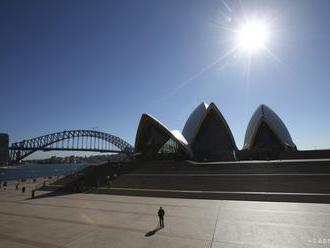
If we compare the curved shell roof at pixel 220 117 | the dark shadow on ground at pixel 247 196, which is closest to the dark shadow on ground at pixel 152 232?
the dark shadow on ground at pixel 247 196

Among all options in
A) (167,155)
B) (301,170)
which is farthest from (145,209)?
(167,155)

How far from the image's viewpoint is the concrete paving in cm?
943

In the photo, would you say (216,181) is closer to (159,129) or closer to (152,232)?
(152,232)

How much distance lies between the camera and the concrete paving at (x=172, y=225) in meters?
9.43

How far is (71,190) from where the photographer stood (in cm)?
2525

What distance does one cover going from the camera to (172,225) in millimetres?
11711

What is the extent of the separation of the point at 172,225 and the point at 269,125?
32869mm

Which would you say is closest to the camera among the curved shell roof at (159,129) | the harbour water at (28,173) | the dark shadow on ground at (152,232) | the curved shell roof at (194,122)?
the dark shadow on ground at (152,232)

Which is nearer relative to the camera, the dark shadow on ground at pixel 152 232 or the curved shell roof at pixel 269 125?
the dark shadow on ground at pixel 152 232

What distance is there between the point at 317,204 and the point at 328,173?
192 inches

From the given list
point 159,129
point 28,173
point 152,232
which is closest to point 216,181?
point 152,232

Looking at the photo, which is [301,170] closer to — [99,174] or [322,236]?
[322,236]

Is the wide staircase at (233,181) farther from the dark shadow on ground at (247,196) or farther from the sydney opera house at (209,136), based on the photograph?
the sydney opera house at (209,136)

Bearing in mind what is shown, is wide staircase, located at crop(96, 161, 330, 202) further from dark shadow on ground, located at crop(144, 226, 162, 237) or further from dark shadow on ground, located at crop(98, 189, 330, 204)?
dark shadow on ground, located at crop(144, 226, 162, 237)
